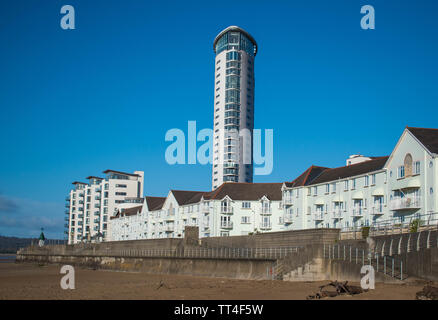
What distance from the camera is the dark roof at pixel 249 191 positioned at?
278 feet

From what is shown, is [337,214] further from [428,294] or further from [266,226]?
[428,294]

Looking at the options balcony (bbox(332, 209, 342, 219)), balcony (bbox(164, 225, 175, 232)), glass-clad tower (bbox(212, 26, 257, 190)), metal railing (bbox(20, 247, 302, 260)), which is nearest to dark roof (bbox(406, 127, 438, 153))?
balcony (bbox(332, 209, 342, 219))

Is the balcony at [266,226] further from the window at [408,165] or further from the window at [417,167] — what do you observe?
the window at [417,167]

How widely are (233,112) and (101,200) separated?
153 ft

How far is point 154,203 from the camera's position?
366 ft

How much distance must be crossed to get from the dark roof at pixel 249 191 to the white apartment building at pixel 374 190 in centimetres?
904

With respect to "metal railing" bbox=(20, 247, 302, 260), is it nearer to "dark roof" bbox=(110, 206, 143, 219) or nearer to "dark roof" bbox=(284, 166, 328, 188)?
"dark roof" bbox=(284, 166, 328, 188)

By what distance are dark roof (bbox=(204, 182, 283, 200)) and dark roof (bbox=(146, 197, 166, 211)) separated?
930 inches

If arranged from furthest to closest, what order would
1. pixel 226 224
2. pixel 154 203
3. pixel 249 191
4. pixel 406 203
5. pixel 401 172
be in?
pixel 154 203 < pixel 249 191 < pixel 226 224 < pixel 401 172 < pixel 406 203

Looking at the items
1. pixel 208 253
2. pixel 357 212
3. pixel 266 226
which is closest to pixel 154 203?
pixel 266 226

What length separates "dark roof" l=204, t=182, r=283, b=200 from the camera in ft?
278
